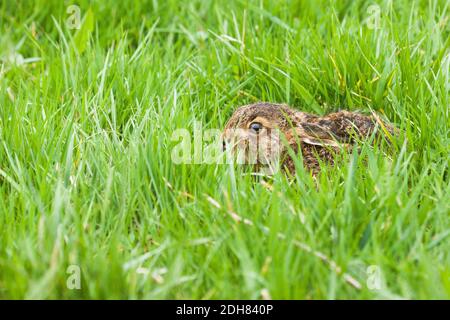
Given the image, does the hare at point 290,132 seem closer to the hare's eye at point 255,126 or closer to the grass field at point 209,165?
the hare's eye at point 255,126

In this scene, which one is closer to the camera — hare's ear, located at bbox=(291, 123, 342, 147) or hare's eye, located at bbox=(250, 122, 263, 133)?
hare's ear, located at bbox=(291, 123, 342, 147)

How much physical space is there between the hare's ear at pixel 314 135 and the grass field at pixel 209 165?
10.4 inches

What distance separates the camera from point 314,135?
4.46 meters

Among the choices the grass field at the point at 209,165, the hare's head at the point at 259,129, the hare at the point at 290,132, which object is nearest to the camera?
the grass field at the point at 209,165

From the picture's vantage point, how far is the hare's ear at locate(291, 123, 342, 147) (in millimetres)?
4422

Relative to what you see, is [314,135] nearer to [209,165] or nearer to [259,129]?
[259,129]

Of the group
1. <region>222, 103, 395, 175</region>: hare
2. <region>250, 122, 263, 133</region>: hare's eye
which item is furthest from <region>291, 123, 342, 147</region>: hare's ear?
<region>250, 122, 263, 133</region>: hare's eye

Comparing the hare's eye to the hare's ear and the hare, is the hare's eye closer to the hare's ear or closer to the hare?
the hare

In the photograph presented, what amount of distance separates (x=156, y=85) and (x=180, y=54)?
678 mm

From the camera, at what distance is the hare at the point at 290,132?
4.41 meters

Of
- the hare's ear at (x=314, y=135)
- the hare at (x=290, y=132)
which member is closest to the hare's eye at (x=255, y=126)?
the hare at (x=290, y=132)

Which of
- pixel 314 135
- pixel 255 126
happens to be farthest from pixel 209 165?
pixel 314 135

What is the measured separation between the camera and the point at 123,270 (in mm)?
3279

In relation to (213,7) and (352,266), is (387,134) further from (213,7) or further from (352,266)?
(213,7)
